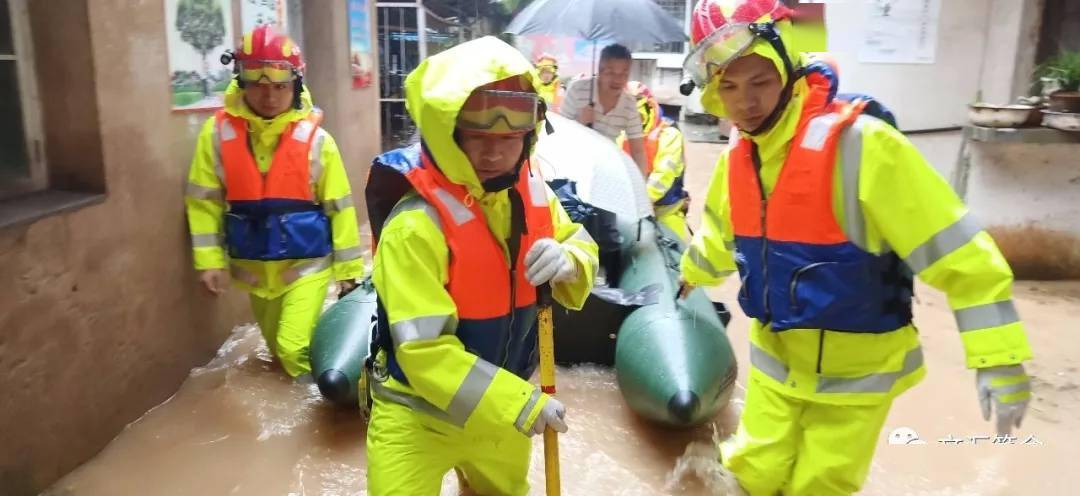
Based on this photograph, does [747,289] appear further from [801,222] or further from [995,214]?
[995,214]

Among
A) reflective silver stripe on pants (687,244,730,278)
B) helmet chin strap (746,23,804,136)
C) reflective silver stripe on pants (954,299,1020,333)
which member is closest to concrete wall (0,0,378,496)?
reflective silver stripe on pants (687,244,730,278)

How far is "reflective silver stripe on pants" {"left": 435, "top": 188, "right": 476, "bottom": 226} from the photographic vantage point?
2.05 metres

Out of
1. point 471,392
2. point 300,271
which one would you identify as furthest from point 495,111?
point 300,271

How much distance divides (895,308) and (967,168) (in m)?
4.63

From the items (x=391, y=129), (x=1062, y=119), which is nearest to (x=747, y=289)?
(x=1062, y=119)

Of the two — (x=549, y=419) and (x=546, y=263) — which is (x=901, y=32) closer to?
(x=546, y=263)

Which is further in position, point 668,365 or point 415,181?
point 668,365

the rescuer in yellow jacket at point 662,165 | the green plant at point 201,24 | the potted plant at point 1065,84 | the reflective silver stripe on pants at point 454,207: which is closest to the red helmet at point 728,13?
the reflective silver stripe on pants at point 454,207

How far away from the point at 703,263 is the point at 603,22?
3.28 metres

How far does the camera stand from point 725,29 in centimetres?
224

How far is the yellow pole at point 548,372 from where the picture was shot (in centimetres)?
212

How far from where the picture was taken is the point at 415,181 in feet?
6.88

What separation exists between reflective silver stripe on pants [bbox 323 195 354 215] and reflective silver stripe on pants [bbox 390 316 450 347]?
2202mm

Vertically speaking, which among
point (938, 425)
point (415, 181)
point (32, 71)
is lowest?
point (938, 425)
